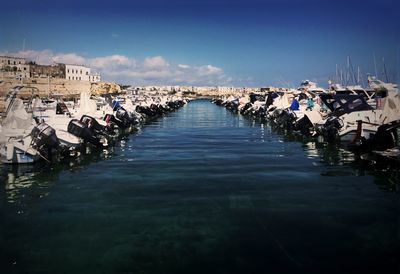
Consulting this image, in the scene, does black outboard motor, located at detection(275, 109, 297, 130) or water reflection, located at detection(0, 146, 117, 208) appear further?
black outboard motor, located at detection(275, 109, 297, 130)

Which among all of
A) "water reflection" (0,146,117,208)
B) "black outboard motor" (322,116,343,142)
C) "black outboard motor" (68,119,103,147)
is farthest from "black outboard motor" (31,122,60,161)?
"black outboard motor" (322,116,343,142)

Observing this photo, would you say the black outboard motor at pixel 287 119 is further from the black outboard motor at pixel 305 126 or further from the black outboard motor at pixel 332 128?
the black outboard motor at pixel 332 128

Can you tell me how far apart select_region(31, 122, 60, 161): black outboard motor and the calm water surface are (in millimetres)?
1070

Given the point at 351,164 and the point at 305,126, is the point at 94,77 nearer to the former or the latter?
the point at 305,126

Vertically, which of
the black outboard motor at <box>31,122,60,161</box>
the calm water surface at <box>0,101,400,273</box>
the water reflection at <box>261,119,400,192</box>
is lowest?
the calm water surface at <box>0,101,400,273</box>

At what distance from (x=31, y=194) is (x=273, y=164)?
12.1 m

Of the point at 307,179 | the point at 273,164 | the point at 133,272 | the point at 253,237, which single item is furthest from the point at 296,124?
the point at 133,272

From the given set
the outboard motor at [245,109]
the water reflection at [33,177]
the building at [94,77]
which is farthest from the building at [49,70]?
the water reflection at [33,177]

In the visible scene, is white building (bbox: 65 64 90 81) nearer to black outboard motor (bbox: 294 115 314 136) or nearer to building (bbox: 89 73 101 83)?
building (bbox: 89 73 101 83)

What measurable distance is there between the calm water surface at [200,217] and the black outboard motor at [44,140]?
1070mm

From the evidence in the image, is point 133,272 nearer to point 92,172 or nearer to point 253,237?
point 253,237

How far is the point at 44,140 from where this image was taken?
823 inches

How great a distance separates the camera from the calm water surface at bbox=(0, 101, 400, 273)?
9133 millimetres

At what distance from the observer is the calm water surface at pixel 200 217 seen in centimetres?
913
